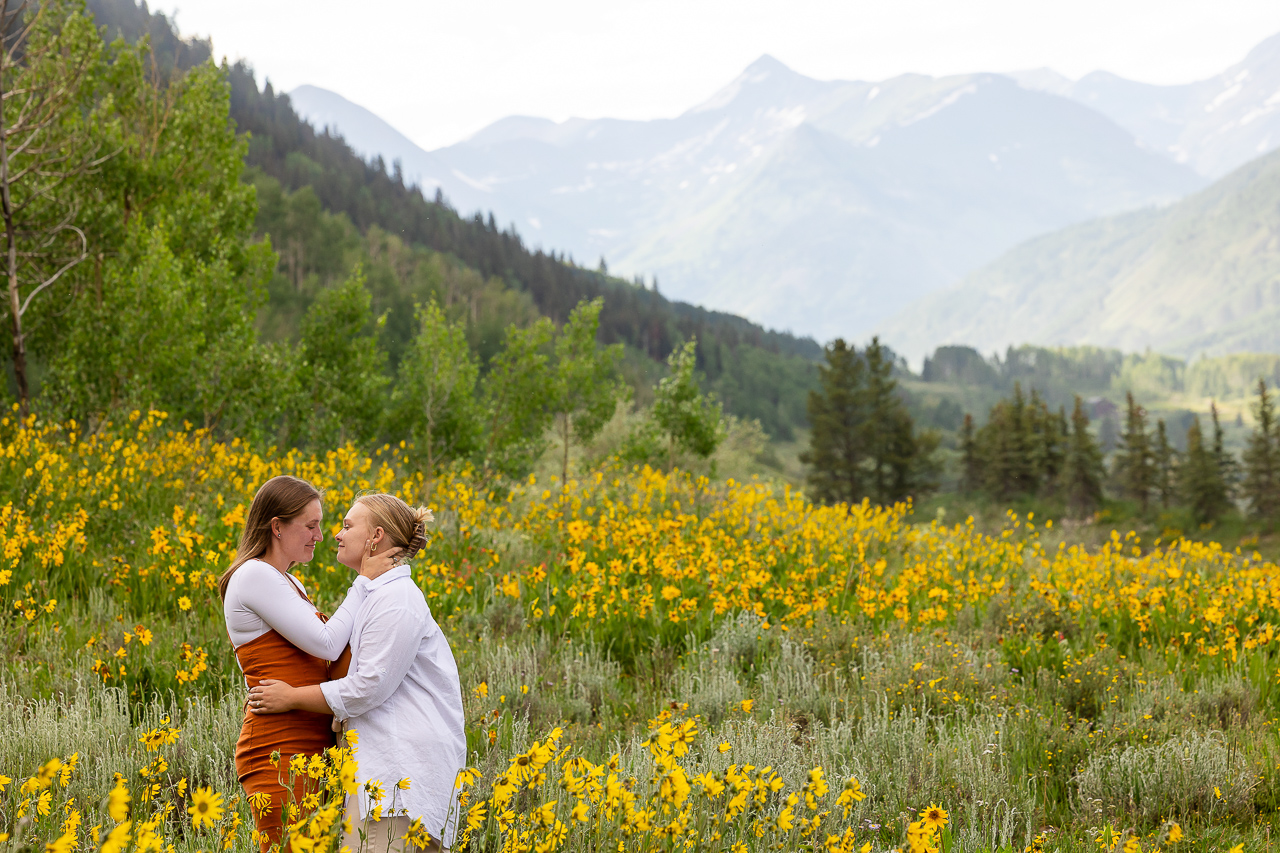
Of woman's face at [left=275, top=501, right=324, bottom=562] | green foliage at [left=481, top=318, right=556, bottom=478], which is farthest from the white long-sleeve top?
green foliage at [left=481, top=318, right=556, bottom=478]

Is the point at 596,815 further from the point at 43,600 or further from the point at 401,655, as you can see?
the point at 43,600

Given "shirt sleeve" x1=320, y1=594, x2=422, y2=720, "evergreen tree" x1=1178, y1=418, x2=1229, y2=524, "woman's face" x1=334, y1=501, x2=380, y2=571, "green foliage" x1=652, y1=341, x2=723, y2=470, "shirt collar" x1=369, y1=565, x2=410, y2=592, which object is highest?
"green foliage" x1=652, y1=341, x2=723, y2=470

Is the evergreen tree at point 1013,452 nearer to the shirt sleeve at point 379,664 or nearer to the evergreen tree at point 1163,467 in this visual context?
the evergreen tree at point 1163,467

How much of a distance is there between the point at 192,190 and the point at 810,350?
184 metres

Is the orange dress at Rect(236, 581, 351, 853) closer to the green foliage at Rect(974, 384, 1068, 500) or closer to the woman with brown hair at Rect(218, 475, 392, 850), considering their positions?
the woman with brown hair at Rect(218, 475, 392, 850)

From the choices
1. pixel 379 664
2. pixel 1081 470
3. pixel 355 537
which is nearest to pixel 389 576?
pixel 355 537

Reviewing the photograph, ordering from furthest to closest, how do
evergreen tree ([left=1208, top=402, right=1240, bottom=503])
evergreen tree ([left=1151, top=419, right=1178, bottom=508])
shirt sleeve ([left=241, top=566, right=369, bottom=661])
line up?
1. evergreen tree ([left=1151, top=419, right=1178, bottom=508])
2. evergreen tree ([left=1208, top=402, right=1240, bottom=503])
3. shirt sleeve ([left=241, top=566, right=369, bottom=661])

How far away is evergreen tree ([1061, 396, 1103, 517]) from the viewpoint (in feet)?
159

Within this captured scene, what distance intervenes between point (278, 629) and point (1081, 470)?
5437 cm

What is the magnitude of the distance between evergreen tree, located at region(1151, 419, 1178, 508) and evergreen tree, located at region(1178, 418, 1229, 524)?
157cm

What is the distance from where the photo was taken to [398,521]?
321cm

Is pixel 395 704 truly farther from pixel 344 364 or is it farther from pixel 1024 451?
pixel 1024 451

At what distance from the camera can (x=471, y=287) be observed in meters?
82.6

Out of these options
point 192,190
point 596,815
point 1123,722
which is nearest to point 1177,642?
point 1123,722
